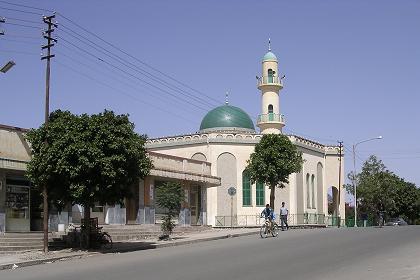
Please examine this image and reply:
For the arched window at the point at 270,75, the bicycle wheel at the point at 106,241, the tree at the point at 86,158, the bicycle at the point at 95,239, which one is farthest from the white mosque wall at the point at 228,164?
the tree at the point at 86,158

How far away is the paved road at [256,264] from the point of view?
46.8 ft

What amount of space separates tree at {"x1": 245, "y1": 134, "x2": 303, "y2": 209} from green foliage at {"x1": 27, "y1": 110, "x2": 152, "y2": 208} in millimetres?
17726

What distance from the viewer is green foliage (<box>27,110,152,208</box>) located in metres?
20.9

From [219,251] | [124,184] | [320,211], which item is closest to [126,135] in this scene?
[124,184]

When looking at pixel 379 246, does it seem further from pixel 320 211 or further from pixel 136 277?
pixel 320 211

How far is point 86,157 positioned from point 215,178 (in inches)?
792

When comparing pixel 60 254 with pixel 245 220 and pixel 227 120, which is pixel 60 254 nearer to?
pixel 245 220

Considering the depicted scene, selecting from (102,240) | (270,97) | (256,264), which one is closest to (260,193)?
(270,97)

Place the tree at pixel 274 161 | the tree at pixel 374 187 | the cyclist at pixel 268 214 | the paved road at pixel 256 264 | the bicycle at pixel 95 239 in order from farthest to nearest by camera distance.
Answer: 1. the tree at pixel 374 187
2. the tree at pixel 274 161
3. the cyclist at pixel 268 214
4. the bicycle at pixel 95 239
5. the paved road at pixel 256 264

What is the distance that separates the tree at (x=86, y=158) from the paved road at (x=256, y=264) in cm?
259

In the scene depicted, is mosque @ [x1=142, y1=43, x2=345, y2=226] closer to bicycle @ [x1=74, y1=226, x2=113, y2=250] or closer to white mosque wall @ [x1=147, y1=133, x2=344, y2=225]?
white mosque wall @ [x1=147, y1=133, x2=344, y2=225]

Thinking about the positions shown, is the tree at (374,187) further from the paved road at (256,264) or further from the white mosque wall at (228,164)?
the paved road at (256,264)

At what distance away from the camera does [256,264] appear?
16625mm

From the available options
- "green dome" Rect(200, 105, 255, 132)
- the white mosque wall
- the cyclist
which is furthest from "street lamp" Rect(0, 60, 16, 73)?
"green dome" Rect(200, 105, 255, 132)
